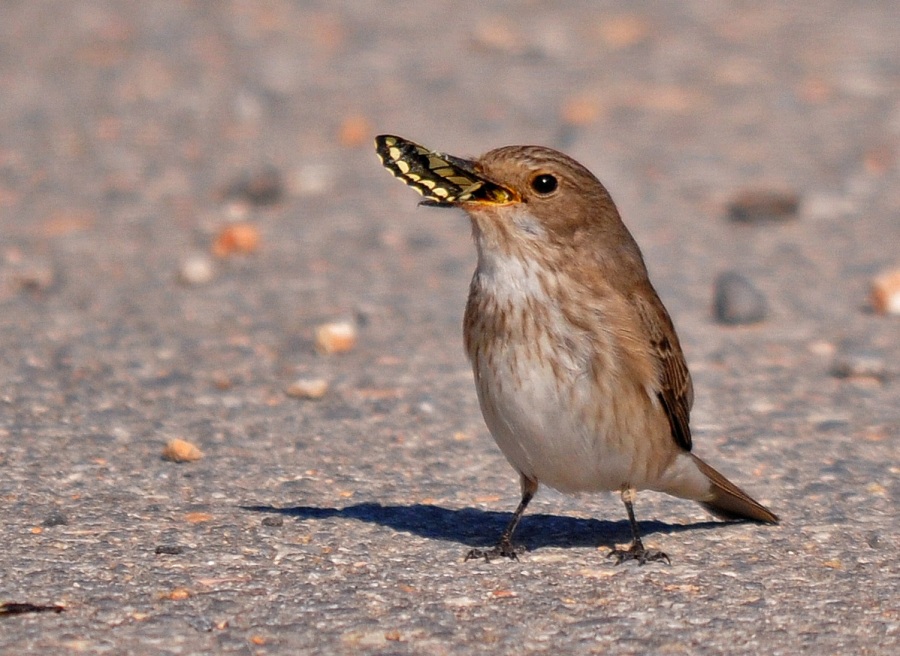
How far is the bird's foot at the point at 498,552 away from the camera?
19.6 ft

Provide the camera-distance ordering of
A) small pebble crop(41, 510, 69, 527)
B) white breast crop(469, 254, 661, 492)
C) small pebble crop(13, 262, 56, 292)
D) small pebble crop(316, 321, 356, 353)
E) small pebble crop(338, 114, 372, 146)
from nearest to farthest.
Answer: white breast crop(469, 254, 661, 492), small pebble crop(41, 510, 69, 527), small pebble crop(316, 321, 356, 353), small pebble crop(13, 262, 56, 292), small pebble crop(338, 114, 372, 146)

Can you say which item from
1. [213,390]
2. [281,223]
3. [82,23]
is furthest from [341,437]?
[82,23]

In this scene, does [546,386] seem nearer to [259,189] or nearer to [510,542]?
[510,542]

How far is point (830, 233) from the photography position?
11102 millimetres

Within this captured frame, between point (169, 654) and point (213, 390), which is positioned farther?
point (213, 390)

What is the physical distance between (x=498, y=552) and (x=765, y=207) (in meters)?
5.91

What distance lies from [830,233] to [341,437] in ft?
15.9

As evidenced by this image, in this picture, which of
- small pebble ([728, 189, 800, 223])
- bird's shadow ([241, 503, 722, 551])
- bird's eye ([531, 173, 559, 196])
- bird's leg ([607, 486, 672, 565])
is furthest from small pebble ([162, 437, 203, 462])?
small pebble ([728, 189, 800, 223])

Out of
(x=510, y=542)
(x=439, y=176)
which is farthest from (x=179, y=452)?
(x=439, y=176)

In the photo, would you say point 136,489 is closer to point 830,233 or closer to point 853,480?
point 853,480

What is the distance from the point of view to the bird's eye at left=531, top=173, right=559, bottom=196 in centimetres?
587

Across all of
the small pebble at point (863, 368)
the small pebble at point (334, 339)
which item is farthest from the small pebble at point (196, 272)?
the small pebble at point (863, 368)

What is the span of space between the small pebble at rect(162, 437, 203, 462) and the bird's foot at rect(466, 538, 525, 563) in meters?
1.61

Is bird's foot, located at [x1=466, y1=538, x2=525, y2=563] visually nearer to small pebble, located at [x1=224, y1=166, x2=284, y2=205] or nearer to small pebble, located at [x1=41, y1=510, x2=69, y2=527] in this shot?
small pebble, located at [x1=41, y1=510, x2=69, y2=527]
